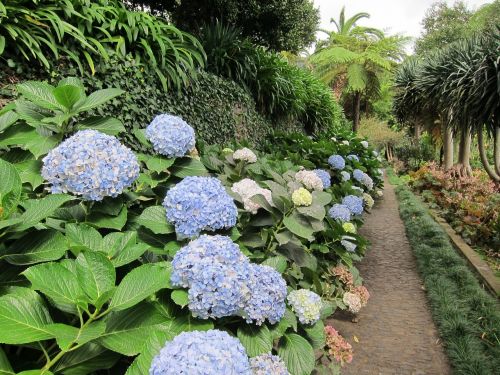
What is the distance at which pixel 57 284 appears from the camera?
0.80m

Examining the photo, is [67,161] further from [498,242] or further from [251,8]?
[251,8]

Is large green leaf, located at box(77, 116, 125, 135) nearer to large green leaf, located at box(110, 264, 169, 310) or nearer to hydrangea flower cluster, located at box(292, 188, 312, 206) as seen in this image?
large green leaf, located at box(110, 264, 169, 310)

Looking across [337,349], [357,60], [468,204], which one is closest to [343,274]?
[337,349]

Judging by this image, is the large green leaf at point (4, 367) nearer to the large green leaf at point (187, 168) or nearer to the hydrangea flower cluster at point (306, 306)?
the large green leaf at point (187, 168)

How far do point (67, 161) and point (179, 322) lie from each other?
1.80ft

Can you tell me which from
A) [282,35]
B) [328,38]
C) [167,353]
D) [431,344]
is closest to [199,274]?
[167,353]

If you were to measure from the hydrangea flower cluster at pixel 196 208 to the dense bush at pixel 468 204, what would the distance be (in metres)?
4.62

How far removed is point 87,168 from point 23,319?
0.46 metres

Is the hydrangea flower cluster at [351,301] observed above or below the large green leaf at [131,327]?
below

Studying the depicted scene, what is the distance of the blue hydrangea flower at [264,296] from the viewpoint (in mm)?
1054

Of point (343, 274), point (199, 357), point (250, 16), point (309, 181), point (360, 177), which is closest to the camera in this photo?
point (199, 357)

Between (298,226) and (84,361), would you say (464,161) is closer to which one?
(298,226)

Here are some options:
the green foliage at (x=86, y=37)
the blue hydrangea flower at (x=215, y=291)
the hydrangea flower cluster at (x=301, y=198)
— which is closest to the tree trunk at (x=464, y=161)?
the green foliage at (x=86, y=37)

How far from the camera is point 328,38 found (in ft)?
77.2
